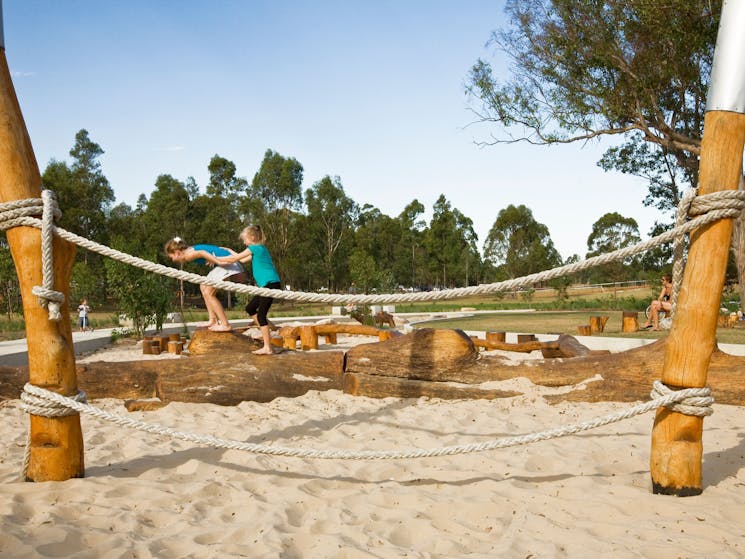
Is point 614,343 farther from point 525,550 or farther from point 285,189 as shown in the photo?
point 285,189

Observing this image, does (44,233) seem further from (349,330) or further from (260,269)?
(349,330)

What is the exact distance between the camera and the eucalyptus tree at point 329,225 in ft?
165

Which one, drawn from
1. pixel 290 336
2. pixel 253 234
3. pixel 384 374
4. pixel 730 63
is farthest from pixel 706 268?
pixel 290 336

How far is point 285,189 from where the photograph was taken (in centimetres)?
4616

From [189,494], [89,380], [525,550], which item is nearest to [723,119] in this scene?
[525,550]

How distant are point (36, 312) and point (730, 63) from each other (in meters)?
3.65

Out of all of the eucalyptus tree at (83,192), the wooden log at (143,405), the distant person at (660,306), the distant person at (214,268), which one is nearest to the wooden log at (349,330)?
the distant person at (214,268)

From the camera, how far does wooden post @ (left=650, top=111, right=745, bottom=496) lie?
280 cm

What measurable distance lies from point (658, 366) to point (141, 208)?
2262 inches

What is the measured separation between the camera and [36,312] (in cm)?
304

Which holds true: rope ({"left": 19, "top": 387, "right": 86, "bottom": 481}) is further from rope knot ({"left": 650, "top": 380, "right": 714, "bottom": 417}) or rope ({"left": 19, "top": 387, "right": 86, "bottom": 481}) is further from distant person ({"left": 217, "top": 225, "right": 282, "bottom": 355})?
rope knot ({"left": 650, "top": 380, "right": 714, "bottom": 417})

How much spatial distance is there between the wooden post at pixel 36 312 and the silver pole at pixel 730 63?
11.2 ft

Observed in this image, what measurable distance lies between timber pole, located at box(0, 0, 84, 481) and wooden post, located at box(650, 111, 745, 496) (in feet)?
10.1

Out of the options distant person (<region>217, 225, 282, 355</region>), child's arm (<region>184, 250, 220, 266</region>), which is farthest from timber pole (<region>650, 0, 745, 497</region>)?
child's arm (<region>184, 250, 220, 266</region>)
